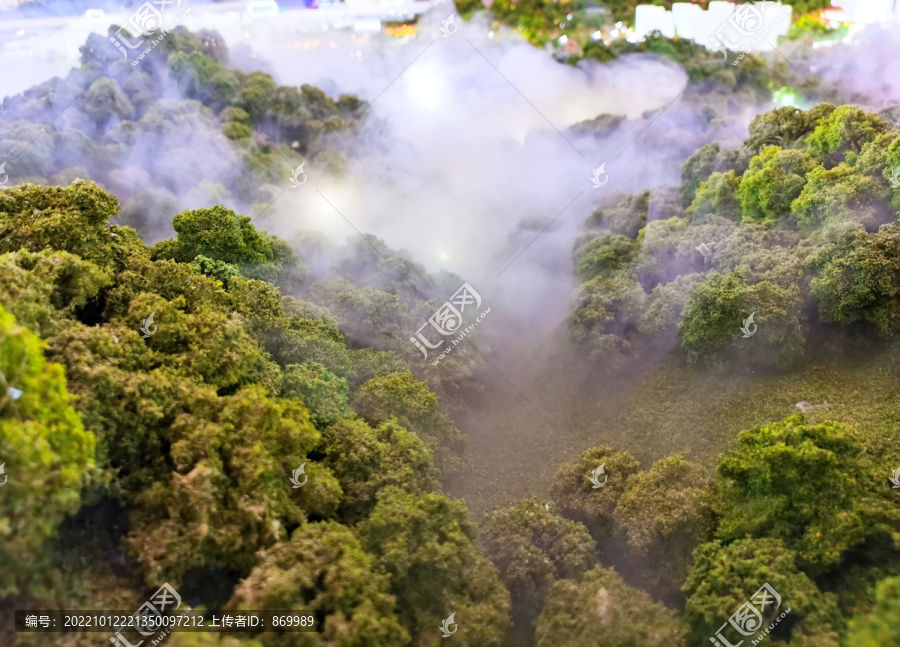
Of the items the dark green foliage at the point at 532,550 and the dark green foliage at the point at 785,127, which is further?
A: the dark green foliage at the point at 785,127

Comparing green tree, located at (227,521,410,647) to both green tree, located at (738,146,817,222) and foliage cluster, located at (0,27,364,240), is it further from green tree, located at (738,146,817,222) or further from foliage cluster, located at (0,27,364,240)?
foliage cluster, located at (0,27,364,240)

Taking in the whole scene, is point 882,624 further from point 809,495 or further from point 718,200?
point 718,200

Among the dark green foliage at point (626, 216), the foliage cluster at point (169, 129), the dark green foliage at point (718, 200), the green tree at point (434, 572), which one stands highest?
the foliage cluster at point (169, 129)

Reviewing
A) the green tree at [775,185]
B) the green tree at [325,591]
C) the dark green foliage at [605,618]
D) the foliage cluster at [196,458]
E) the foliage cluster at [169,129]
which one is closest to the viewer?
the foliage cluster at [196,458]

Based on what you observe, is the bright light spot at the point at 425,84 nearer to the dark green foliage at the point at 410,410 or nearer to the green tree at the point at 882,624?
the dark green foliage at the point at 410,410

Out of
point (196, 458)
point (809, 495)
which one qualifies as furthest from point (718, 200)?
point (196, 458)

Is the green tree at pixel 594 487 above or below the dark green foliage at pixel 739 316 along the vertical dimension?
below

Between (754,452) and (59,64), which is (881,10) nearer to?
(754,452)

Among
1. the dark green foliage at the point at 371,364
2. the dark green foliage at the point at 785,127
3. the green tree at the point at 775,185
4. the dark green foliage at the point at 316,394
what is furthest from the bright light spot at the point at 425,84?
the dark green foliage at the point at 316,394
